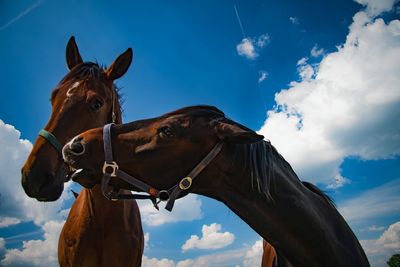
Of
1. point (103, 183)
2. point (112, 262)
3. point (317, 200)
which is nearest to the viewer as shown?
point (103, 183)

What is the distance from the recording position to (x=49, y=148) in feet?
13.6

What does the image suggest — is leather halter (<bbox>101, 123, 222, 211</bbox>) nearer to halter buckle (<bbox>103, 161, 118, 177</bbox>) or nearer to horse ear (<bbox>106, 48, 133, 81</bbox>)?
halter buckle (<bbox>103, 161, 118, 177</bbox>)

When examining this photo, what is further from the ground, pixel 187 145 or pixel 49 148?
pixel 49 148

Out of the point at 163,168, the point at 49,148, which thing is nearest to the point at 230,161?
the point at 163,168

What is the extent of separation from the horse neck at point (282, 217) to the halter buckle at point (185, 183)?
15cm

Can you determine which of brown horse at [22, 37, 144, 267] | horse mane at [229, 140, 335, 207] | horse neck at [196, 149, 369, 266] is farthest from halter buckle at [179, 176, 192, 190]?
brown horse at [22, 37, 144, 267]

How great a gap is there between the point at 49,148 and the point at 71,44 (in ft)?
8.40

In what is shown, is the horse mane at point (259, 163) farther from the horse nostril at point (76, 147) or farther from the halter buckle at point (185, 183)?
the horse nostril at point (76, 147)

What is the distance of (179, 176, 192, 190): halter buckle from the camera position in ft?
10.9

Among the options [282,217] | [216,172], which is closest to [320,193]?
[282,217]

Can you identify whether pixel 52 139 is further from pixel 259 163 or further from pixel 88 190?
pixel 259 163

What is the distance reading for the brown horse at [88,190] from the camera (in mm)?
4128

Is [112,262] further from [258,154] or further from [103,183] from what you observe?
[258,154]

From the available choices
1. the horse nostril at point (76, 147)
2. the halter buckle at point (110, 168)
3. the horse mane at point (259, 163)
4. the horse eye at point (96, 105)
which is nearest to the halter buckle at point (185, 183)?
the horse mane at point (259, 163)
